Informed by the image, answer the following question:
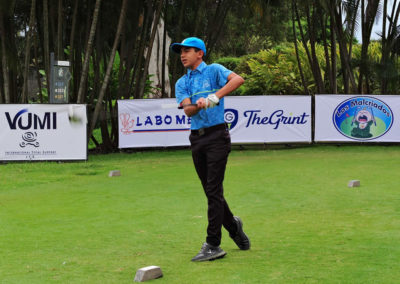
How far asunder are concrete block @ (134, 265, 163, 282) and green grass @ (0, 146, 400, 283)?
68 millimetres

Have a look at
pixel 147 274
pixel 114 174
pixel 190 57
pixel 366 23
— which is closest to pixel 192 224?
pixel 190 57

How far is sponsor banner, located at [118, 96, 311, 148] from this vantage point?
2098cm

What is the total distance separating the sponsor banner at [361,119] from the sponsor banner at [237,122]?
59cm

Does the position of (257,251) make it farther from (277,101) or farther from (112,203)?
(277,101)

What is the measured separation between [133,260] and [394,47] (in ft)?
65.6

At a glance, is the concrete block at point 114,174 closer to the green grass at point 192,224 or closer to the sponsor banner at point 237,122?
the green grass at point 192,224

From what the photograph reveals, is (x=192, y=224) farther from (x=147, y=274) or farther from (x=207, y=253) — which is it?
(x=147, y=274)

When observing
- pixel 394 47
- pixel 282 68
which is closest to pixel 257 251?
pixel 394 47

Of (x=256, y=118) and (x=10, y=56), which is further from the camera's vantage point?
(x=10, y=56)

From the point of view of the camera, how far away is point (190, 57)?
6.33 meters

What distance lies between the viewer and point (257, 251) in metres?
6.58

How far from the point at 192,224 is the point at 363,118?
46.1 feet

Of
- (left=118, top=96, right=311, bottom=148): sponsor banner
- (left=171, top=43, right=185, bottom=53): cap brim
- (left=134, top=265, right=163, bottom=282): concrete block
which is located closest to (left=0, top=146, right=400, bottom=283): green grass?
(left=134, top=265, right=163, bottom=282): concrete block

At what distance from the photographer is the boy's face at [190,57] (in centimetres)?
632
